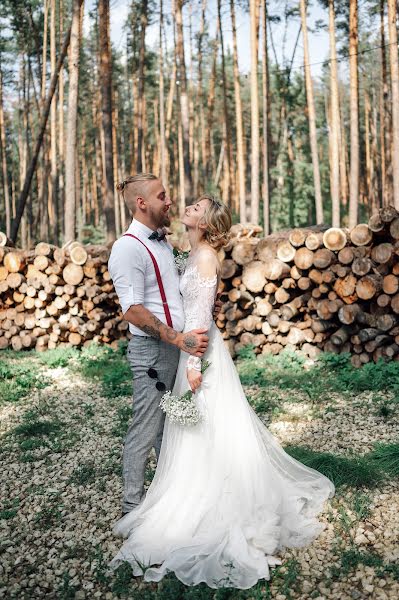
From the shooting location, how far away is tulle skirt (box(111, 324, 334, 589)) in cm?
265

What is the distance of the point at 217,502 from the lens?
2842mm

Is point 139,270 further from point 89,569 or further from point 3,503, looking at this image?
point 3,503

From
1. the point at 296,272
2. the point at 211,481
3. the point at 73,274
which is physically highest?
the point at 73,274

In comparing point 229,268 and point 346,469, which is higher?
point 229,268

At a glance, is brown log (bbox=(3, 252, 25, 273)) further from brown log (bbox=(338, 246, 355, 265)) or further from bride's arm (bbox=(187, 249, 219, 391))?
bride's arm (bbox=(187, 249, 219, 391))

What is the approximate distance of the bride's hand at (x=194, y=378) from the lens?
9.34 ft

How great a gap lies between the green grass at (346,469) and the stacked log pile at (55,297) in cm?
500

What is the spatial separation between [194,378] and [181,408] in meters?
0.18

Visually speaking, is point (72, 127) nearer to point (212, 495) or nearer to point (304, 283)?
point (304, 283)

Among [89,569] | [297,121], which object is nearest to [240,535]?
[89,569]

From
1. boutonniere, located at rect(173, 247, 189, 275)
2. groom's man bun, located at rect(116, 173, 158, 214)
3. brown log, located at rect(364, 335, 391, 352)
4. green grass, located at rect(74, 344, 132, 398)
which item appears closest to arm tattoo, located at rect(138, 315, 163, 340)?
boutonniere, located at rect(173, 247, 189, 275)

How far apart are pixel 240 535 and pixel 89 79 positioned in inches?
1187

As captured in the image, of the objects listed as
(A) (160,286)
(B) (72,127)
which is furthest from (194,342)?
(B) (72,127)

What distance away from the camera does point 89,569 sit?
2.80 meters
